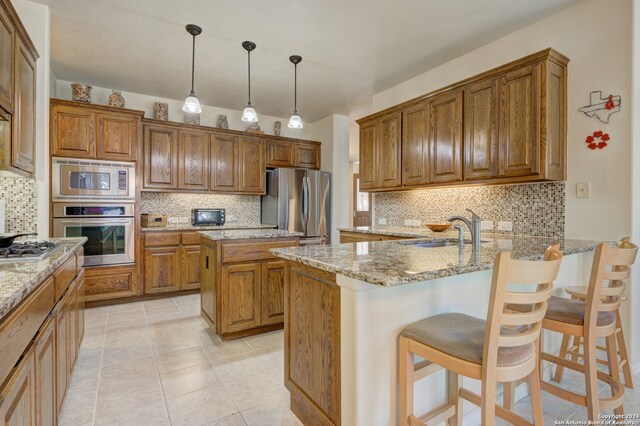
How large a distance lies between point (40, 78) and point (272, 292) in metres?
2.57

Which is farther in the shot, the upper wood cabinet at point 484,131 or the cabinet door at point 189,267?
the cabinet door at point 189,267

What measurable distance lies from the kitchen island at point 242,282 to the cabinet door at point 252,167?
2.04 metres

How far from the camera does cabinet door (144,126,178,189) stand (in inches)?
166

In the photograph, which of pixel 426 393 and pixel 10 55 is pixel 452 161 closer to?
pixel 426 393

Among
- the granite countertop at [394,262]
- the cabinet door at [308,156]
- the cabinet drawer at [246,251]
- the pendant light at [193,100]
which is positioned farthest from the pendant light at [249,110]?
the cabinet door at [308,156]

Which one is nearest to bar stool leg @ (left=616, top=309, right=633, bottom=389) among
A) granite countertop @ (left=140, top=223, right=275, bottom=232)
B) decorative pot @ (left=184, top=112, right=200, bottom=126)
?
granite countertop @ (left=140, top=223, right=275, bottom=232)

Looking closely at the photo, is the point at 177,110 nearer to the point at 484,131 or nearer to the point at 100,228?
the point at 100,228

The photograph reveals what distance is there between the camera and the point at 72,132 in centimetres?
360

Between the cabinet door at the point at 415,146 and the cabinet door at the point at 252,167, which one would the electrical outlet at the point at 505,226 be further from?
the cabinet door at the point at 252,167

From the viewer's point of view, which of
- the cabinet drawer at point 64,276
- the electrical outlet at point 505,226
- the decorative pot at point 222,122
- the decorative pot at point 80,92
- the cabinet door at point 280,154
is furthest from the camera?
the cabinet door at point 280,154

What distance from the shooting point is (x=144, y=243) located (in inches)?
158

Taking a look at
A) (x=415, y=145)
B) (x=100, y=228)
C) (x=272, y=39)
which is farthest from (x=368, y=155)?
(x=100, y=228)

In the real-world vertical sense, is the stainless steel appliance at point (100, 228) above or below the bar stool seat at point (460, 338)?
above

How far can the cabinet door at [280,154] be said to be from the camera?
5145 millimetres
